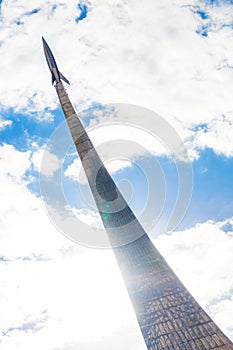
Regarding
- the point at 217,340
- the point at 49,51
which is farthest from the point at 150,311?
the point at 49,51

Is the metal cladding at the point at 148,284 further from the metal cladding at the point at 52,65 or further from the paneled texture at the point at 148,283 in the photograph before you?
the metal cladding at the point at 52,65

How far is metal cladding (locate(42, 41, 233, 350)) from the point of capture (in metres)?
17.1

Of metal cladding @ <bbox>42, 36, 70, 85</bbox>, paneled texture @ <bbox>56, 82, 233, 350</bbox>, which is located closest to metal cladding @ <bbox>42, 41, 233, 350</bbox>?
paneled texture @ <bbox>56, 82, 233, 350</bbox>

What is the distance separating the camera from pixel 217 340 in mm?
16672

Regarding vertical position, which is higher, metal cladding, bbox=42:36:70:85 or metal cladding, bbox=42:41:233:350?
metal cladding, bbox=42:36:70:85

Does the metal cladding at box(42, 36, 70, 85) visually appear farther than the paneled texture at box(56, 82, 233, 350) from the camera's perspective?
Yes

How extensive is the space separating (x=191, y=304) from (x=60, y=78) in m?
26.0

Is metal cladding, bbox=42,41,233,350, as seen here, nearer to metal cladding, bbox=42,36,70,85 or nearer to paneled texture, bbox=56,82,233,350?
paneled texture, bbox=56,82,233,350

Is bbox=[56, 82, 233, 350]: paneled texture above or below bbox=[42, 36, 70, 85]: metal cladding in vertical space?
below

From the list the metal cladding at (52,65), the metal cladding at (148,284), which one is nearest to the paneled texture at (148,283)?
Answer: the metal cladding at (148,284)

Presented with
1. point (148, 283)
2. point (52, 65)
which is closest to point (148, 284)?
point (148, 283)

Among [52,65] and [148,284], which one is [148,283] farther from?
[52,65]

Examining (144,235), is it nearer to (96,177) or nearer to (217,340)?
(96,177)

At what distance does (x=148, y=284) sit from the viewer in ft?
66.1
